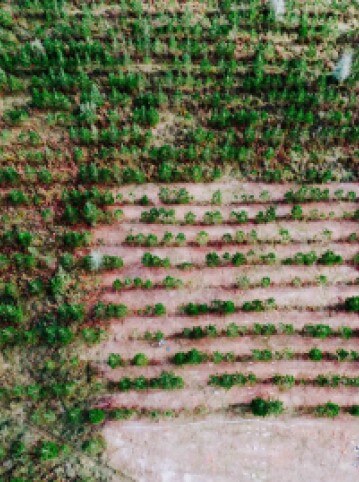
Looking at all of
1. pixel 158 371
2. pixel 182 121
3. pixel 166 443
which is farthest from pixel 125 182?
pixel 166 443

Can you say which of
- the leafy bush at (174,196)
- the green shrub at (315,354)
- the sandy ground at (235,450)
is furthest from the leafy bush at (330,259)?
the sandy ground at (235,450)

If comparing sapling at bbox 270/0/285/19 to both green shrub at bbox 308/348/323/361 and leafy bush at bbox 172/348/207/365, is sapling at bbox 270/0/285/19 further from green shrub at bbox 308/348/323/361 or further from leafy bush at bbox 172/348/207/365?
leafy bush at bbox 172/348/207/365

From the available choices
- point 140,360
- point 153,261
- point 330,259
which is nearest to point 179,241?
point 153,261

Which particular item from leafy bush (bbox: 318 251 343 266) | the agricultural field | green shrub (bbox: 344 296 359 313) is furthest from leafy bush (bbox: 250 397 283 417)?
leafy bush (bbox: 318 251 343 266)

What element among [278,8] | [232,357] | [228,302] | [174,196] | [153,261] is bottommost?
[232,357]

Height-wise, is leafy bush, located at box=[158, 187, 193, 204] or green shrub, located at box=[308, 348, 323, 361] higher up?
leafy bush, located at box=[158, 187, 193, 204]

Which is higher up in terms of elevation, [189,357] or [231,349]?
[189,357]

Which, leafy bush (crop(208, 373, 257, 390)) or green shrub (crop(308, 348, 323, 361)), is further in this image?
green shrub (crop(308, 348, 323, 361))

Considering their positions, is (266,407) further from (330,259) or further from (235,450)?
(330,259)

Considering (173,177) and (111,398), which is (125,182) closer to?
(173,177)
